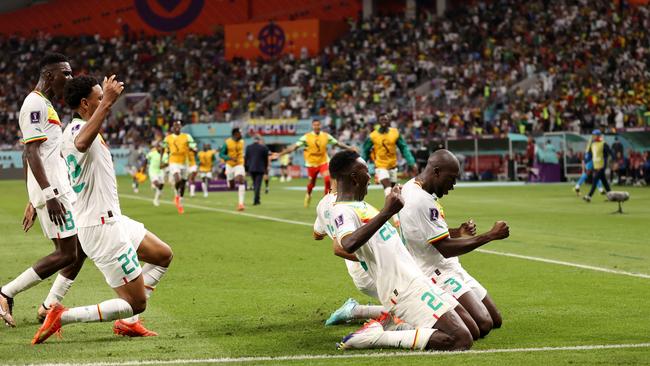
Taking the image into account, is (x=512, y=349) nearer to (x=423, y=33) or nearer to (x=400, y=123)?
(x=400, y=123)

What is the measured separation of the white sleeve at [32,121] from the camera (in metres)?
9.80

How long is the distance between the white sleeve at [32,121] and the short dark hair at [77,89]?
914 millimetres

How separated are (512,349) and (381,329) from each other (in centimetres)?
104

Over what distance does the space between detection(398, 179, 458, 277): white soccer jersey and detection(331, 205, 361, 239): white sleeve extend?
961 mm

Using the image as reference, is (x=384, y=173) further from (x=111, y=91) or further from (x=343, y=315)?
(x=111, y=91)

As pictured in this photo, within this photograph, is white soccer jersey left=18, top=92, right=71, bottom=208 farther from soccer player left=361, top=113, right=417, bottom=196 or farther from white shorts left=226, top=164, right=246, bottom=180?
white shorts left=226, top=164, right=246, bottom=180

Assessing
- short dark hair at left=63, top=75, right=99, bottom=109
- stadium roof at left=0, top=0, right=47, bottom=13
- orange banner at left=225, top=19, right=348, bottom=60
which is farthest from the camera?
stadium roof at left=0, top=0, right=47, bottom=13

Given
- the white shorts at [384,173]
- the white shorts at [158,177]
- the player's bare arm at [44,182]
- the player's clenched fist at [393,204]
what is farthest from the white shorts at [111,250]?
the white shorts at [158,177]

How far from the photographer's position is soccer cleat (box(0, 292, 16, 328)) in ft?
32.6

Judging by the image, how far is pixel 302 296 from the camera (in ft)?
39.7

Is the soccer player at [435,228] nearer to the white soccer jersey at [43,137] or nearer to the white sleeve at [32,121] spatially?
the white soccer jersey at [43,137]

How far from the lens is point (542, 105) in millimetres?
52500

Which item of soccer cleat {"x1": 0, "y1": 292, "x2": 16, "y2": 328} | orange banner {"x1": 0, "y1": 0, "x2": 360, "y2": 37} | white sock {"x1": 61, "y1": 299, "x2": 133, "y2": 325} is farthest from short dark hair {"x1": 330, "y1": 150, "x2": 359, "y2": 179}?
orange banner {"x1": 0, "y1": 0, "x2": 360, "y2": 37}

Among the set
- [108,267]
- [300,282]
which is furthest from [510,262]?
[108,267]
